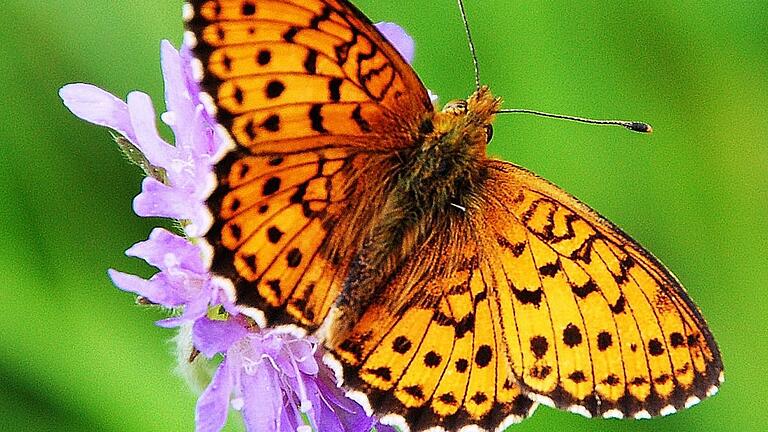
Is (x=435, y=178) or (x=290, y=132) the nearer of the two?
(x=290, y=132)

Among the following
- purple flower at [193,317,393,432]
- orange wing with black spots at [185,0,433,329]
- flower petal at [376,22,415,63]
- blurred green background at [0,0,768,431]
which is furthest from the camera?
blurred green background at [0,0,768,431]

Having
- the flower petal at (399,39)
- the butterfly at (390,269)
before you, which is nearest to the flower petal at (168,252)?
the butterfly at (390,269)

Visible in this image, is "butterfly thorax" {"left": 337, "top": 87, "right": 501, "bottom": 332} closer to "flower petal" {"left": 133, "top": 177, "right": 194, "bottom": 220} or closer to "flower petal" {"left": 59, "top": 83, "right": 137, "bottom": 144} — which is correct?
"flower petal" {"left": 133, "top": 177, "right": 194, "bottom": 220}

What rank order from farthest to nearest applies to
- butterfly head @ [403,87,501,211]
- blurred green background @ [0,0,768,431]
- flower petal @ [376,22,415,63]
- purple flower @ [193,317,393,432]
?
1. blurred green background @ [0,0,768,431]
2. flower petal @ [376,22,415,63]
3. butterfly head @ [403,87,501,211]
4. purple flower @ [193,317,393,432]

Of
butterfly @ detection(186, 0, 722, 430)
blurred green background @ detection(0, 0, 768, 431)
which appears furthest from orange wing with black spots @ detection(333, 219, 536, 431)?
blurred green background @ detection(0, 0, 768, 431)

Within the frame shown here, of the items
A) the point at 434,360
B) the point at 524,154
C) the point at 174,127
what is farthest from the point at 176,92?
the point at 524,154

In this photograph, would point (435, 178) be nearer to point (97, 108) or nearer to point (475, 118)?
point (475, 118)

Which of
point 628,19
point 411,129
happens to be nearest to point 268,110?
point 411,129
